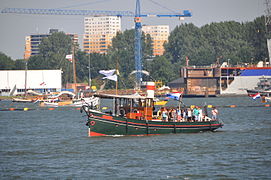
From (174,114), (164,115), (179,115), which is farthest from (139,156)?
(179,115)

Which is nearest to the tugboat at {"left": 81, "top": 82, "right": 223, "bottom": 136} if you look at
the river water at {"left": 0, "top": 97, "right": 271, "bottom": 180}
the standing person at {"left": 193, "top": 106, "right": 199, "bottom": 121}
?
the standing person at {"left": 193, "top": 106, "right": 199, "bottom": 121}

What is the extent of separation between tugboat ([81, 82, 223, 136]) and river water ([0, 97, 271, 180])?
82cm

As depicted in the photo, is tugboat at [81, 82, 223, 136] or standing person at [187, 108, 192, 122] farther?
standing person at [187, 108, 192, 122]

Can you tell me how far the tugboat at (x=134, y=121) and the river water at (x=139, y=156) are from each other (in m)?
0.82

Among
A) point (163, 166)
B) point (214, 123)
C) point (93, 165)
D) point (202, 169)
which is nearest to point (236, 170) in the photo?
point (202, 169)

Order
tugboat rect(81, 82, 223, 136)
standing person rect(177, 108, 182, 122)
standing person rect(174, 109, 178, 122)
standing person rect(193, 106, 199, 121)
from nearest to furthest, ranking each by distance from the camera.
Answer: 1. tugboat rect(81, 82, 223, 136)
2. standing person rect(174, 109, 178, 122)
3. standing person rect(177, 108, 182, 122)
4. standing person rect(193, 106, 199, 121)

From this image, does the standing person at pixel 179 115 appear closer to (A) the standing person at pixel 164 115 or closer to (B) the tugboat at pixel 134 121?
(B) the tugboat at pixel 134 121

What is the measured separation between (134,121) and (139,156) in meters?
10.9

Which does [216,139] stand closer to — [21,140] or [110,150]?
[110,150]

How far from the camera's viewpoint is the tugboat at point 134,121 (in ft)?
193

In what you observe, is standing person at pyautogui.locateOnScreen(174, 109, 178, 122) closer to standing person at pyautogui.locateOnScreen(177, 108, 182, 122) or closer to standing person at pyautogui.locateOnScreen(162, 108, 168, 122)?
standing person at pyautogui.locateOnScreen(177, 108, 182, 122)

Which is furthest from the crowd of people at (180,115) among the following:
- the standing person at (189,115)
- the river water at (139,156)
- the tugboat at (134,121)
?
the river water at (139,156)

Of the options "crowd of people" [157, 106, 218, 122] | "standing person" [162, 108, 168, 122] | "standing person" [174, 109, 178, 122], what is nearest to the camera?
"standing person" [162, 108, 168, 122]

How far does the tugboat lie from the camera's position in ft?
193
